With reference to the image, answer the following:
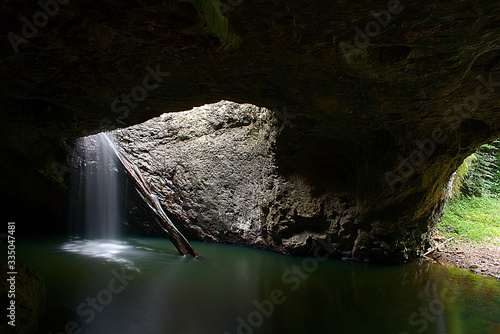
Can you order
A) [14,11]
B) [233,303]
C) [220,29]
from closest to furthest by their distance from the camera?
1. [14,11]
2. [220,29]
3. [233,303]

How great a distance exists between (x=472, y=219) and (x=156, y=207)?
8.83 metres

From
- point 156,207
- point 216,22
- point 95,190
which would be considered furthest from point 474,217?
point 95,190

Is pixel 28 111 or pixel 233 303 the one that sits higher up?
pixel 28 111

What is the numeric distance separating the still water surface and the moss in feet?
10.1

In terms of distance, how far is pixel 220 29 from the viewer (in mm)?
2834

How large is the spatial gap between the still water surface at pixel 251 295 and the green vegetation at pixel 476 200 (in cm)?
259

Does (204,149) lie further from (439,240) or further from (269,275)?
(439,240)

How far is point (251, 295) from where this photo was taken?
464 centimetres

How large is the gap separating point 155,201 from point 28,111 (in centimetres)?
340

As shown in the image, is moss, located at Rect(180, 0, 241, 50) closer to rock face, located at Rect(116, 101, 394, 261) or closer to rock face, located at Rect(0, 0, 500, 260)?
rock face, located at Rect(0, 0, 500, 260)

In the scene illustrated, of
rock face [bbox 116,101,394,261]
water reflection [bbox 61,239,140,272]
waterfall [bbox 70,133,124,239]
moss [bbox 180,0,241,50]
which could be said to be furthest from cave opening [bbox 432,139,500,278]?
waterfall [bbox 70,133,124,239]

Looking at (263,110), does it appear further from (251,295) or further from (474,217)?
(474,217)

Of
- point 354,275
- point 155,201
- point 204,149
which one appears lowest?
point 354,275

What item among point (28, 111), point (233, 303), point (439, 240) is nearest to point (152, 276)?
point (233, 303)
